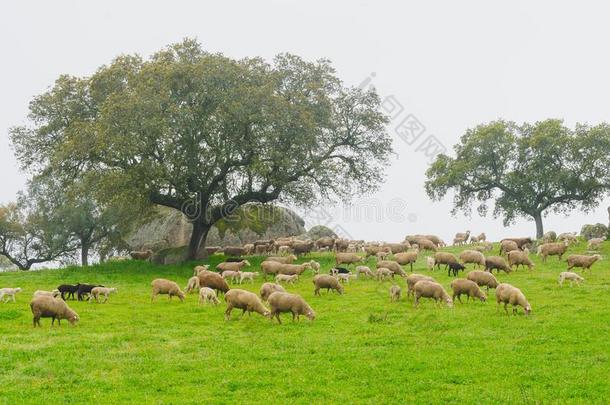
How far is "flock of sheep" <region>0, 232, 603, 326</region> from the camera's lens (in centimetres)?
2219

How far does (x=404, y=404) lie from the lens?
12.8 m

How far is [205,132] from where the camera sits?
40.5 metres

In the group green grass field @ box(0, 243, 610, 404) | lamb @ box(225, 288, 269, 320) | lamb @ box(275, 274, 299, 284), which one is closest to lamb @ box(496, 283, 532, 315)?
green grass field @ box(0, 243, 610, 404)

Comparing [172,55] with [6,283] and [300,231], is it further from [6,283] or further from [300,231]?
[300,231]

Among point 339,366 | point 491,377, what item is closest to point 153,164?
point 339,366

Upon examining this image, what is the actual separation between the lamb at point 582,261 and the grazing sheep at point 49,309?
85.3 ft

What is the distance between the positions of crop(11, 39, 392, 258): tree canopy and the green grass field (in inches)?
620

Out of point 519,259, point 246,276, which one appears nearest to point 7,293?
point 246,276

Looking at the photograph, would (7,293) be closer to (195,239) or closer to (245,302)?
(245,302)

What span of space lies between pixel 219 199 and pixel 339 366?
30.1 metres

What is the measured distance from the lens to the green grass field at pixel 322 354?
13.6 m

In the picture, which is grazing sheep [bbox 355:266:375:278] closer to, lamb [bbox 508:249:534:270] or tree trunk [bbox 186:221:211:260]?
lamb [bbox 508:249:534:270]

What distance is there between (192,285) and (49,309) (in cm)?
1018

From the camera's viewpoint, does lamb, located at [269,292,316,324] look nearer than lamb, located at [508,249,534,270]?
Yes
